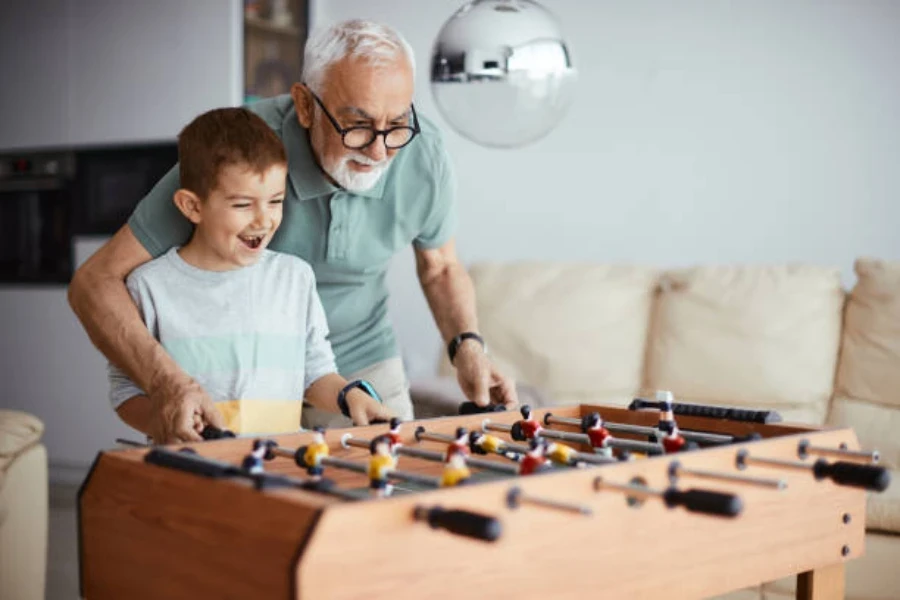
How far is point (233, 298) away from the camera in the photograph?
2.17 meters

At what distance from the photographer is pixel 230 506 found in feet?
4.27

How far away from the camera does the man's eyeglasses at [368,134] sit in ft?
6.98

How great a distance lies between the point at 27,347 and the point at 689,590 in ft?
14.3

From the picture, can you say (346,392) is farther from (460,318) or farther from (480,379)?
(460,318)

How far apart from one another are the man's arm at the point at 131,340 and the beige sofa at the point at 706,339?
146 cm

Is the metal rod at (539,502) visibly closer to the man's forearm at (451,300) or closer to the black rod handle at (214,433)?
the black rod handle at (214,433)

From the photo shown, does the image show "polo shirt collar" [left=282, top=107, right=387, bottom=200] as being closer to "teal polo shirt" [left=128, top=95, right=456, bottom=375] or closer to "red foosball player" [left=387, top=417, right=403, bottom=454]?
"teal polo shirt" [left=128, top=95, right=456, bottom=375]

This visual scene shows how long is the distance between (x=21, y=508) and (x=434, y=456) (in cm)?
162

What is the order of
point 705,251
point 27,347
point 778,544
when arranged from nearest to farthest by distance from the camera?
point 778,544 → point 705,251 → point 27,347

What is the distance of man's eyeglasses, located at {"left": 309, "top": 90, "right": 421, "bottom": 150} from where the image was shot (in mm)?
2129

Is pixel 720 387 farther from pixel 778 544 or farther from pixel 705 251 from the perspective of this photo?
pixel 778 544

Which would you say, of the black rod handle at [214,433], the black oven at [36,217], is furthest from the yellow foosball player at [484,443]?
the black oven at [36,217]

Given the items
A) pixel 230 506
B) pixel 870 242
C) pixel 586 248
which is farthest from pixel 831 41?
pixel 230 506

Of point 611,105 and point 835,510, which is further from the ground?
point 611,105
